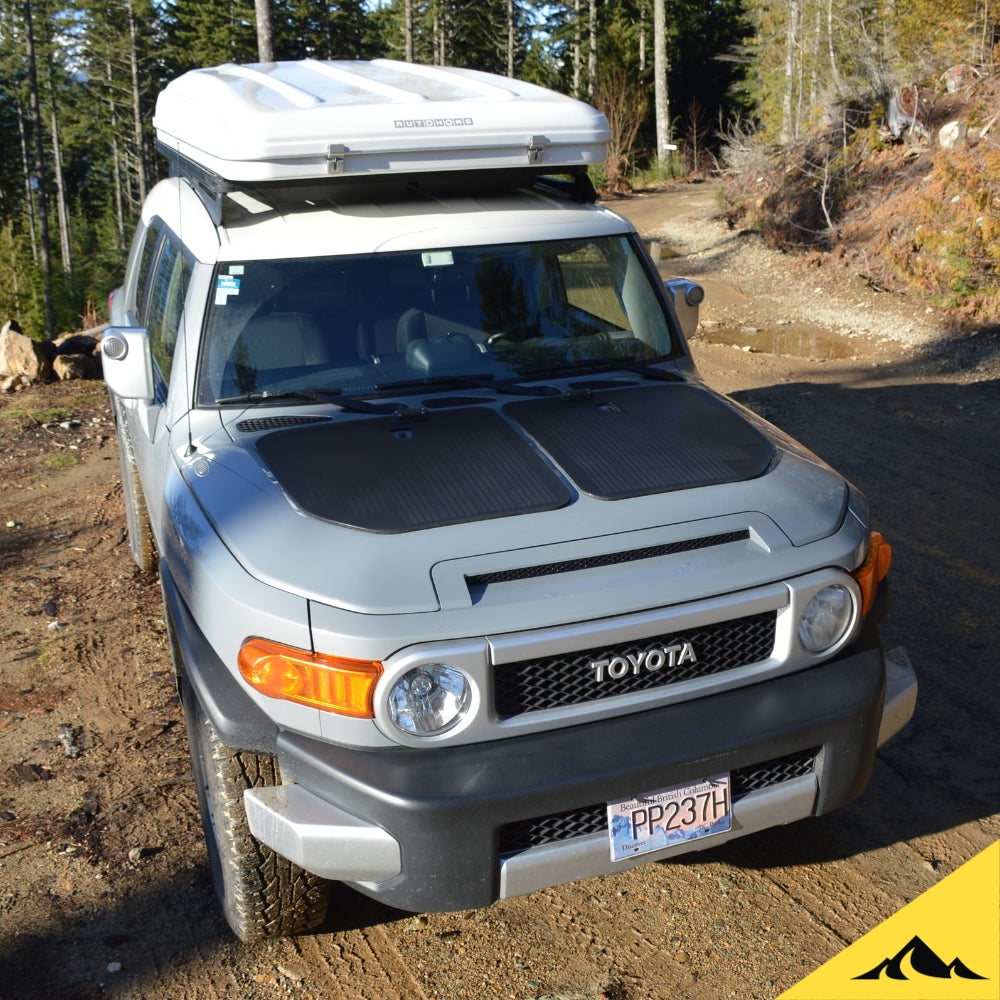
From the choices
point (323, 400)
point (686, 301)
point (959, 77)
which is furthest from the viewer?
point (959, 77)

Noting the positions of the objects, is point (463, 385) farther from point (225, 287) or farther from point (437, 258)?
point (225, 287)

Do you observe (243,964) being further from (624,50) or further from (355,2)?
(355,2)

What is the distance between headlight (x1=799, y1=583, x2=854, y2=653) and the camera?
3.05 metres

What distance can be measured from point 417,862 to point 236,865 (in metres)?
0.65

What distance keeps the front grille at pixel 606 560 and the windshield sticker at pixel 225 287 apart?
1.60 m

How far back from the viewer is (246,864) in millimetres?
3010

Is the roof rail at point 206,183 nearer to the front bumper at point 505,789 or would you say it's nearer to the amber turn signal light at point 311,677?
the amber turn signal light at point 311,677

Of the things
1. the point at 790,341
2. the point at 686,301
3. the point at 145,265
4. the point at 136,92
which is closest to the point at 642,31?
the point at 136,92

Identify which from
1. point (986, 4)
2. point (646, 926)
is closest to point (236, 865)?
point (646, 926)

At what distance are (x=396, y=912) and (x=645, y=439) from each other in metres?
1.70

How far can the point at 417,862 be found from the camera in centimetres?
266

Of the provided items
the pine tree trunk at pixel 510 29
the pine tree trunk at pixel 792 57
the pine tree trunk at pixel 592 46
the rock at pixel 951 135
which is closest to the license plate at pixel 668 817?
the rock at pixel 951 135

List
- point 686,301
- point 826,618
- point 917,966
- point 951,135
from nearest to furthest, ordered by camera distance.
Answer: point 917,966 → point 826,618 → point 686,301 → point 951,135

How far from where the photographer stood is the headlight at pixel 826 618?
10.0ft
